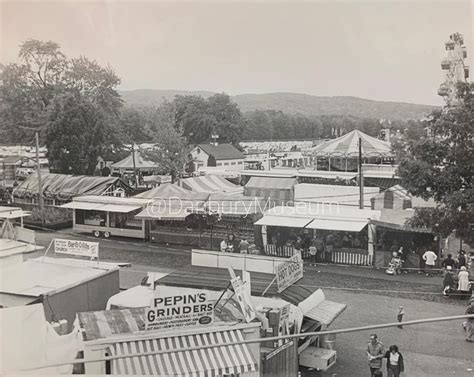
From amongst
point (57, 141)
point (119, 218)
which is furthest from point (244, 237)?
point (57, 141)

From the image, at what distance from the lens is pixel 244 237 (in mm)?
10195

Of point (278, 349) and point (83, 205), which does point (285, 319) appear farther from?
point (83, 205)

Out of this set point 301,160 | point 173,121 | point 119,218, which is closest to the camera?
point 119,218

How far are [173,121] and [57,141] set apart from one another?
2350 millimetres

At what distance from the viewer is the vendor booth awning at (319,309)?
17.3 ft

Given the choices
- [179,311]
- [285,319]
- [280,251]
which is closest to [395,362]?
[285,319]

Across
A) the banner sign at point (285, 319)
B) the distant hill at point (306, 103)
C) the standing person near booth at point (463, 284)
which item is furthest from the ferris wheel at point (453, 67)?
the banner sign at point (285, 319)

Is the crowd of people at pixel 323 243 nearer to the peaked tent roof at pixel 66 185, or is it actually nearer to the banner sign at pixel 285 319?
the peaked tent roof at pixel 66 185

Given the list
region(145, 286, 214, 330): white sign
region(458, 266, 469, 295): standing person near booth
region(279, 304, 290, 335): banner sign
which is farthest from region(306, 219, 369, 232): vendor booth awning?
region(145, 286, 214, 330): white sign

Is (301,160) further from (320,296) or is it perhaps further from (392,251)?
(320,296)

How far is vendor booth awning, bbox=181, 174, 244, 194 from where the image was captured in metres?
11.7

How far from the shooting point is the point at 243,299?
461 centimetres

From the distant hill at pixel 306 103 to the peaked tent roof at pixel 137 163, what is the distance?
2.57m

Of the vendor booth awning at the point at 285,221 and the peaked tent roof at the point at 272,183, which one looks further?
the peaked tent roof at the point at 272,183
